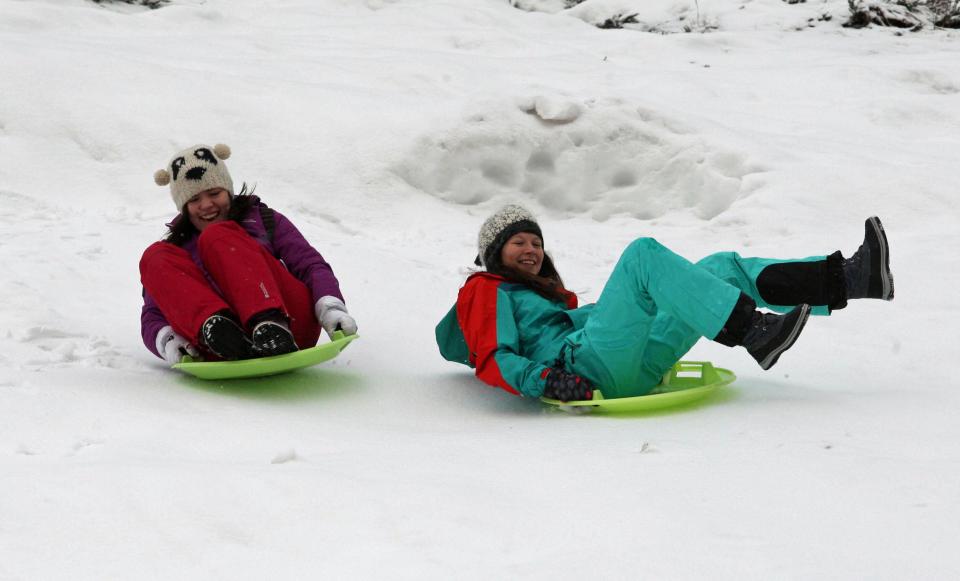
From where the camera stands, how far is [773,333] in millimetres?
2572

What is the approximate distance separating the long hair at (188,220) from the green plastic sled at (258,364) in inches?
21.6

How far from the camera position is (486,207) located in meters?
6.20

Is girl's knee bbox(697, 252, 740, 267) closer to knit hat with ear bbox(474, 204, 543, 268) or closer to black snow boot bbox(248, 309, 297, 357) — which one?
knit hat with ear bbox(474, 204, 543, 268)

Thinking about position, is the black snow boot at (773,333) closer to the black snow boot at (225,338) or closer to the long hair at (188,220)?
the black snow boot at (225,338)

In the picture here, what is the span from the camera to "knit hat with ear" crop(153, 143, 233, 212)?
357 cm

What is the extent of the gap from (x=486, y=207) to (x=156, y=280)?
10.8 feet

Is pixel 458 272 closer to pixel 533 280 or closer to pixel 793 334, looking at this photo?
pixel 533 280

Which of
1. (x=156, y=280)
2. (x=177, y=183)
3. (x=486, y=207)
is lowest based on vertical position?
(x=486, y=207)

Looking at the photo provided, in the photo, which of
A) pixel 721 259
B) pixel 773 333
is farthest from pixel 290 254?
pixel 773 333

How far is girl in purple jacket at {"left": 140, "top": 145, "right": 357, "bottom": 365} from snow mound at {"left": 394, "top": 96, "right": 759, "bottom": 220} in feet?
8.56

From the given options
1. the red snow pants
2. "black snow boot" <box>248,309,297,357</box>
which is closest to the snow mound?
the red snow pants

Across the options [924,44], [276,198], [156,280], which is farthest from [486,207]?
[924,44]

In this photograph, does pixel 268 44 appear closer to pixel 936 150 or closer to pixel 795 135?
pixel 795 135

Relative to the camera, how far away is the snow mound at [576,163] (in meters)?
6.21
